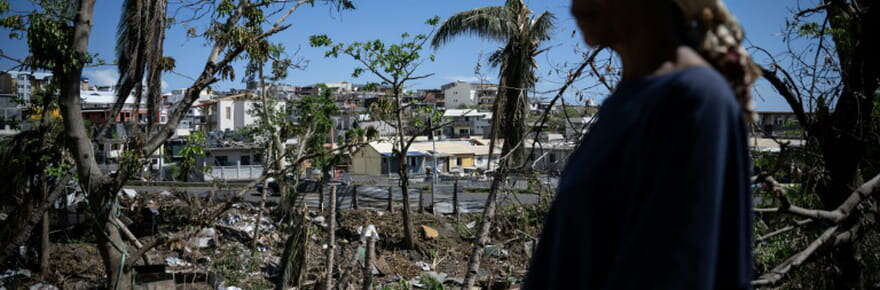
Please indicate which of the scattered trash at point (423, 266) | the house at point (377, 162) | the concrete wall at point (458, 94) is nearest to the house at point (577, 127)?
the scattered trash at point (423, 266)

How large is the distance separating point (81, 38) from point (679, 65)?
18.6 ft

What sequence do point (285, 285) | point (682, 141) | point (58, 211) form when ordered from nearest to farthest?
point (682, 141), point (285, 285), point (58, 211)

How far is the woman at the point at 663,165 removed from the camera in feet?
2.38

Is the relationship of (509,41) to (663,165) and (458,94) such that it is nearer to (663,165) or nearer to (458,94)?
(663,165)

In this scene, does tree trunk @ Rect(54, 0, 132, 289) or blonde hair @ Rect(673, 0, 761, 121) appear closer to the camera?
blonde hair @ Rect(673, 0, 761, 121)

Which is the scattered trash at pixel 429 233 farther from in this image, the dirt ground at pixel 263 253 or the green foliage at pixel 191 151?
the green foliage at pixel 191 151

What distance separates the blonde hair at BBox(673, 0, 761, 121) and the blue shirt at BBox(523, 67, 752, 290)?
0.06 metres

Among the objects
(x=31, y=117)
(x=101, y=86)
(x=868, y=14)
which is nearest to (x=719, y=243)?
(x=868, y=14)

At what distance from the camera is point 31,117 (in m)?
9.29

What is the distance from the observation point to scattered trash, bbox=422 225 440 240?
47.1 ft

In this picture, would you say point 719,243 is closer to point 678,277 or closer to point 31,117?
point 678,277

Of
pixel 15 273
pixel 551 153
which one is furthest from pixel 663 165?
pixel 15 273

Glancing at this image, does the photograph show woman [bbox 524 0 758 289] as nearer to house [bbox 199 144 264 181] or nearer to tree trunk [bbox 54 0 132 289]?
tree trunk [bbox 54 0 132 289]

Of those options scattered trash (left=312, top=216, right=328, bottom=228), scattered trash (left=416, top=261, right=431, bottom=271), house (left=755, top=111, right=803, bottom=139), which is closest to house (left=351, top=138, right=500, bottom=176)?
scattered trash (left=312, top=216, right=328, bottom=228)
